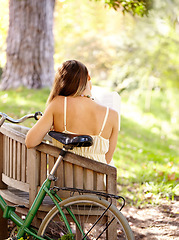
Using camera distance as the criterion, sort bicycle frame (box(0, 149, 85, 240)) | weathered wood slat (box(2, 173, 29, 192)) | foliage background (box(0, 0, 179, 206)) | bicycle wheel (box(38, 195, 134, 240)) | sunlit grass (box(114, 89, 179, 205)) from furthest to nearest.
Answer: foliage background (box(0, 0, 179, 206)) → sunlit grass (box(114, 89, 179, 205)) → weathered wood slat (box(2, 173, 29, 192)) → bicycle frame (box(0, 149, 85, 240)) → bicycle wheel (box(38, 195, 134, 240))

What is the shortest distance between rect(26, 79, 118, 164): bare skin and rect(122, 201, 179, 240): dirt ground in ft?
4.14

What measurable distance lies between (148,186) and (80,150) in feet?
7.30

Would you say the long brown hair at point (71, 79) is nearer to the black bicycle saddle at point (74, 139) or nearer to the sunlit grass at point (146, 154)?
the black bicycle saddle at point (74, 139)

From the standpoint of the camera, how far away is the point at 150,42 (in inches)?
432

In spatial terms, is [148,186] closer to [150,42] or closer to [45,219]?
[45,219]

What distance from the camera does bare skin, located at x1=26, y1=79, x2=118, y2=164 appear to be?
2.49m

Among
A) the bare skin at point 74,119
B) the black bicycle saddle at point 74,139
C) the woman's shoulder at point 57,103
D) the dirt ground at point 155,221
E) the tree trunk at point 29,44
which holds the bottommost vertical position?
the dirt ground at point 155,221

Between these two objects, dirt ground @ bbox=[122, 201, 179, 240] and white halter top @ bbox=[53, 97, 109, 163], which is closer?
white halter top @ bbox=[53, 97, 109, 163]

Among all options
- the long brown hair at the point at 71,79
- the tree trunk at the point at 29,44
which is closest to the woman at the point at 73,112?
the long brown hair at the point at 71,79

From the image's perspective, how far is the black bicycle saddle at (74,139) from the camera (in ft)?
7.56

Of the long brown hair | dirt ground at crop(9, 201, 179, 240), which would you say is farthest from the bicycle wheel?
dirt ground at crop(9, 201, 179, 240)

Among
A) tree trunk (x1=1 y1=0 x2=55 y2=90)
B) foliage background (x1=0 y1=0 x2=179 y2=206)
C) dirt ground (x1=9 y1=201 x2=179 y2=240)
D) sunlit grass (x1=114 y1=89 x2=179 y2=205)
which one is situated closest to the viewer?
dirt ground (x1=9 y1=201 x2=179 y2=240)

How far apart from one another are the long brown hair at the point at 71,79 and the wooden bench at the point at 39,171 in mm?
390

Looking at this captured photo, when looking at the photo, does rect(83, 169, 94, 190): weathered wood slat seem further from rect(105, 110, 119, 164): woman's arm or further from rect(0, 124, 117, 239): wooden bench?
rect(105, 110, 119, 164): woman's arm
